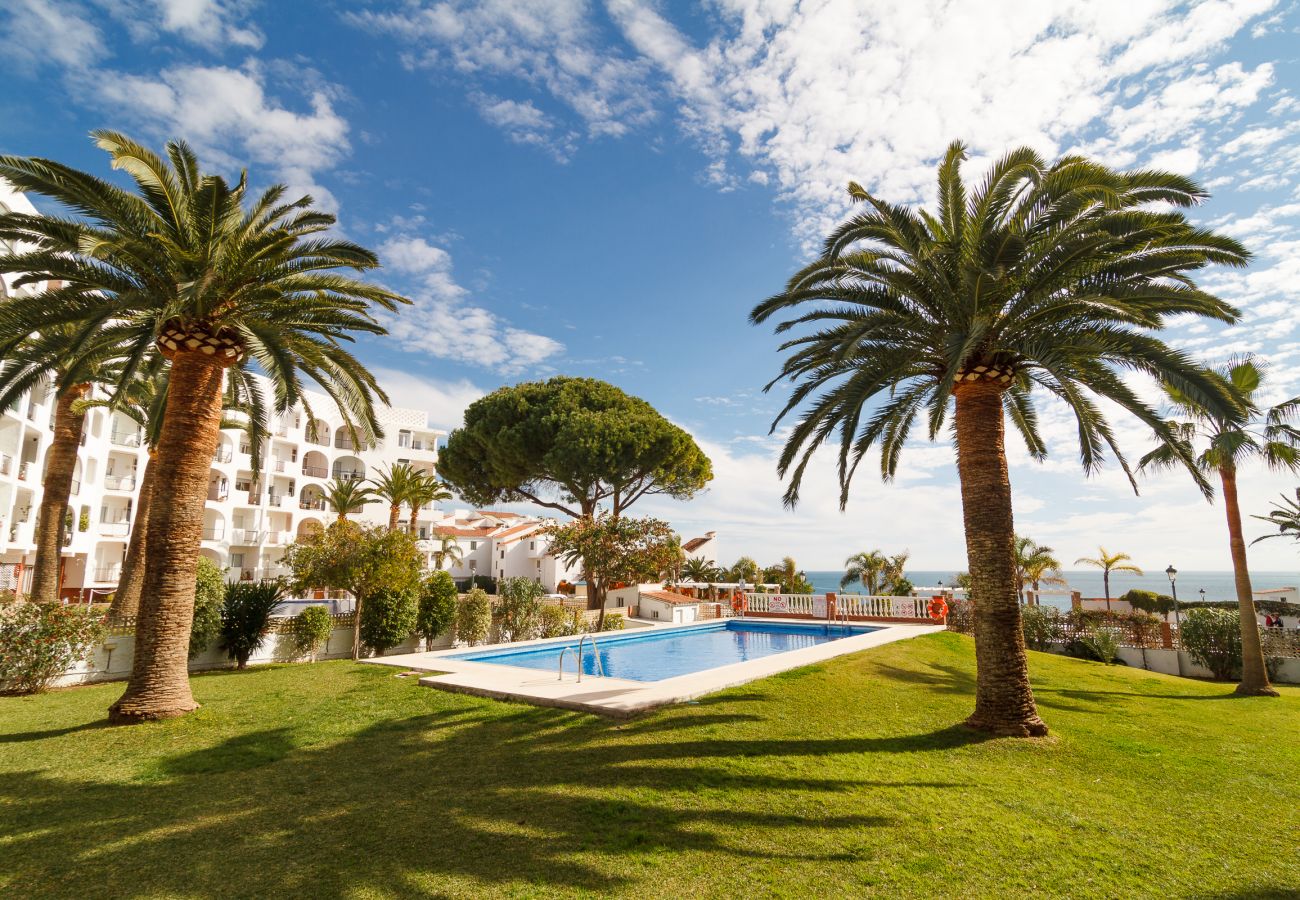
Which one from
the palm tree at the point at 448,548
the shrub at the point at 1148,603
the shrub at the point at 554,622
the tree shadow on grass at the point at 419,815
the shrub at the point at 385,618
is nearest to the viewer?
the tree shadow on grass at the point at 419,815

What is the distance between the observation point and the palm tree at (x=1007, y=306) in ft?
28.4

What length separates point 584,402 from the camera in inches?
1329

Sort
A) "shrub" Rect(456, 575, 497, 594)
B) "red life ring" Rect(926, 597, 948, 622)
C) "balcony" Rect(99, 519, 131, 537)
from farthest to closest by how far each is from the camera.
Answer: "shrub" Rect(456, 575, 497, 594) < "balcony" Rect(99, 519, 131, 537) < "red life ring" Rect(926, 597, 948, 622)

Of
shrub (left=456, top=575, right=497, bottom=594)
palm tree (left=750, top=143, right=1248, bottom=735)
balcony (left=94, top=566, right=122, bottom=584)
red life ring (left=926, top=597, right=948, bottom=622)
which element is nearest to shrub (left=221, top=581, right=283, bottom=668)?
palm tree (left=750, top=143, right=1248, bottom=735)

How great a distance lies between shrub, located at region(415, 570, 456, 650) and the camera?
17.1 meters

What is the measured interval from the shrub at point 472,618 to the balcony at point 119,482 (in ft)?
91.5

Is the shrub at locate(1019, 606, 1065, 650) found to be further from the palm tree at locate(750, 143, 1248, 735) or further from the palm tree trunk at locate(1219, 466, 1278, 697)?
the palm tree at locate(750, 143, 1248, 735)

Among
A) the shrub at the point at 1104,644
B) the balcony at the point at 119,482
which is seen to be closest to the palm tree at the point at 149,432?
the balcony at the point at 119,482

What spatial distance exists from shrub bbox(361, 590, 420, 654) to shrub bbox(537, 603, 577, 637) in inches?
194

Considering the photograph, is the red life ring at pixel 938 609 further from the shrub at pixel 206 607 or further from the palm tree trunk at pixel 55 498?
the palm tree trunk at pixel 55 498

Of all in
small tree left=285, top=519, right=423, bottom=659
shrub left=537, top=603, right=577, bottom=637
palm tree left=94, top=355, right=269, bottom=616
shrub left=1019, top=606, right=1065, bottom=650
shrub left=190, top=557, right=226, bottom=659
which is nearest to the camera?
shrub left=190, top=557, right=226, bottom=659

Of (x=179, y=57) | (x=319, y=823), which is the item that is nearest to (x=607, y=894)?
(x=319, y=823)

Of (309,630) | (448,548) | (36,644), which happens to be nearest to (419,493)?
(448,548)

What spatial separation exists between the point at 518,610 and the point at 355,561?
5.93 m
